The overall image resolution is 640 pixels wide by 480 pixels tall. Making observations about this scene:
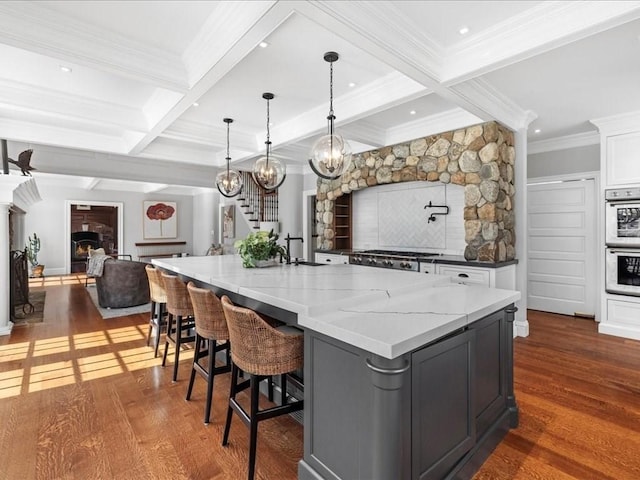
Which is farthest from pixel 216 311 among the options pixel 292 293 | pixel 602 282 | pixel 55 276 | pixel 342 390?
pixel 55 276

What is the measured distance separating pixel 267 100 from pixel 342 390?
11.1 ft

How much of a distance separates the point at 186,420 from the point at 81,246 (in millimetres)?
10588

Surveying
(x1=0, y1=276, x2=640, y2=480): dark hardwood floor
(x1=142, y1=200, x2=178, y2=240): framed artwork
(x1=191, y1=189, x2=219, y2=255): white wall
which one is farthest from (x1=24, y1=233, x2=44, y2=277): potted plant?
(x1=0, y1=276, x2=640, y2=480): dark hardwood floor

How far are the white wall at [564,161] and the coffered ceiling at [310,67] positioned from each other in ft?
0.51

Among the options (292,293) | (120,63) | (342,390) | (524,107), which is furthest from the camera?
(524,107)

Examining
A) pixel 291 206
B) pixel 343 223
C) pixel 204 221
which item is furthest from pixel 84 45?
pixel 204 221

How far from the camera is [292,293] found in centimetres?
206

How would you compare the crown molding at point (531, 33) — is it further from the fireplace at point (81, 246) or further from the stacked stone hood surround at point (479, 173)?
the fireplace at point (81, 246)

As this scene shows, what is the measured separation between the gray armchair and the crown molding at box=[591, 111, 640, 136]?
696 centimetres

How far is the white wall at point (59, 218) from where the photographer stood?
32.5 ft

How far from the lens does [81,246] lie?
10.8m

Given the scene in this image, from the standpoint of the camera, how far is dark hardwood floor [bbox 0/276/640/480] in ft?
6.37

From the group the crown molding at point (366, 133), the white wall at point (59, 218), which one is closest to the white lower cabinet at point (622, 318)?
the crown molding at point (366, 133)

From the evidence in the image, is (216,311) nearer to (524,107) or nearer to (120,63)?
(120,63)
